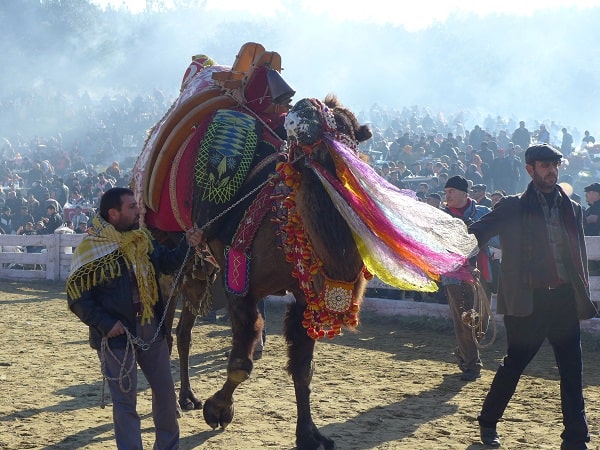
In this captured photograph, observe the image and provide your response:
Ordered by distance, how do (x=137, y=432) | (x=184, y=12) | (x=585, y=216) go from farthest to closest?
(x=184, y=12)
(x=585, y=216)
(x=137, y=432)

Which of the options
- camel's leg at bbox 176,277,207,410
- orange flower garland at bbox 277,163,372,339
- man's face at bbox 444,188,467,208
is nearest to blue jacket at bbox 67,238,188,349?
orange flower garland at bbox 277,163,372,339

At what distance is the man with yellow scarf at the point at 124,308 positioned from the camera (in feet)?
14.0

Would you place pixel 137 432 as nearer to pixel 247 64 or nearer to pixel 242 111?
pixel 242 111

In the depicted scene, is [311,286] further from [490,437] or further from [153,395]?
[490,437]

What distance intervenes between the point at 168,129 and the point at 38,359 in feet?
10.0

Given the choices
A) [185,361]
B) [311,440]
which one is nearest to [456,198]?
[185,361]

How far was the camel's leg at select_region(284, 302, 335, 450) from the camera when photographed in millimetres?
5098

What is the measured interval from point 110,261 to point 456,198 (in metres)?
4.14

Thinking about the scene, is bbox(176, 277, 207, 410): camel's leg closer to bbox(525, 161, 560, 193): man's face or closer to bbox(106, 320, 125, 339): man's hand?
bbox(106, 320, 125, 339): man's hand

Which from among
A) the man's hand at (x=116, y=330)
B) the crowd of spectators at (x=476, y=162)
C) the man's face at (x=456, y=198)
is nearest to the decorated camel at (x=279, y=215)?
the man's hand at (x=116, y=330)

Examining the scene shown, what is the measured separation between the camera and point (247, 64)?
636 centimetres

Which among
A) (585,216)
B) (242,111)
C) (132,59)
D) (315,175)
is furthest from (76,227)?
(132,59)

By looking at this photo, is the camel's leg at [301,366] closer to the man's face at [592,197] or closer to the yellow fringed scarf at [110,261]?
the yellow fringed scarf at [110,261]

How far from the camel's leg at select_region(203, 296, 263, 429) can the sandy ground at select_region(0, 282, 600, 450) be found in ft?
0.56
